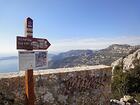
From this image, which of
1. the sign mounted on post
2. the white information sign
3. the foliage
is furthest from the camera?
the foliage

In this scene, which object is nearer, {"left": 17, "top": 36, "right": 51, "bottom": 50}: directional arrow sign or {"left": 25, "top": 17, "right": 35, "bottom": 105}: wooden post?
{"left": 17, "top": 36, "right": 51, "bottom": 50}: directional arrow sign

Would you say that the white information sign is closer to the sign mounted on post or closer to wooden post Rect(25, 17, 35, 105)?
wooden post Rect(25, 17, 35, 105)

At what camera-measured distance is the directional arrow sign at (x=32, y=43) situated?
22.9 feet

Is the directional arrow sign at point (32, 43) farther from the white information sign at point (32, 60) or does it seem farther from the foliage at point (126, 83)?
the foliage at point (126, 83)

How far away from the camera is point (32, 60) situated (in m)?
7.09

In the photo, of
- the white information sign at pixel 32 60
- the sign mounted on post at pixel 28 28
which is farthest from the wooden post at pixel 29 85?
the sign mounted on post at pixel 28 28

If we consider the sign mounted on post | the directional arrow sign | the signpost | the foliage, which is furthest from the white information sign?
the foliage

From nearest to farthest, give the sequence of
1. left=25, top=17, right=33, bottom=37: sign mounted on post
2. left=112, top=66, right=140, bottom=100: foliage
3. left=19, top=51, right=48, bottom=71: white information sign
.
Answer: left=19, top=51, right=48, bottom=71: white information sign → left=25, top=17, right=33, bottom=37: sign mounted on post → left=112, top=66, right=140, bottom=100: foliage

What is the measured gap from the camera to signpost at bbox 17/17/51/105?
22.7 ft

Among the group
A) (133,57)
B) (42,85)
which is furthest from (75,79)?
(133,57)

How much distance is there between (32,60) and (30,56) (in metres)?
0.10

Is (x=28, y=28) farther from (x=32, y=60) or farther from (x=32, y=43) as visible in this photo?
(x=32, y=60)

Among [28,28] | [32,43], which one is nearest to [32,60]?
[32,43]

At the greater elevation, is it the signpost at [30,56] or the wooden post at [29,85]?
the signpost at [30,56]
